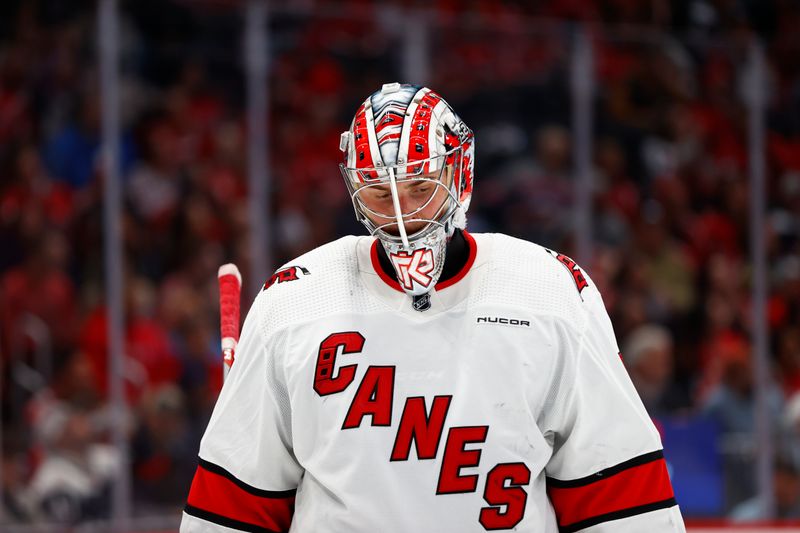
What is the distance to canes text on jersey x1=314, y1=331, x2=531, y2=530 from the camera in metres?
1.86

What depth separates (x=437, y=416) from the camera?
1.87m

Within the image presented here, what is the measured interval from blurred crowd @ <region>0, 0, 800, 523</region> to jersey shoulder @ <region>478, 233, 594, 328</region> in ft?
8.39

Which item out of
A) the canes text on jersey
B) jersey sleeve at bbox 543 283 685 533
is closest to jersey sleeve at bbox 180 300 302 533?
the canes text on jersey

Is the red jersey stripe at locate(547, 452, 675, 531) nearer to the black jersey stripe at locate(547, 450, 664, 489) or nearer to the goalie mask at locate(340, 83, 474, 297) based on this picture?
the black jersey stripe at locate(547, 450, 664, 489)

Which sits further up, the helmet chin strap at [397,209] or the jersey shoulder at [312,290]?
the helmet chin strap at [397,209]

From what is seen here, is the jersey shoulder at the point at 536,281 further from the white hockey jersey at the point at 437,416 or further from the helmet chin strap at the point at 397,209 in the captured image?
the helmet chin strap at the point at 397,209

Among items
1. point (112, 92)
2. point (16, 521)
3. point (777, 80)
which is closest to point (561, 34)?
point (777, 80)

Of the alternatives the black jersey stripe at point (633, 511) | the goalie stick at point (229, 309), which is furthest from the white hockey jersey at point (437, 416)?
the goalie stick at point (229, 309)

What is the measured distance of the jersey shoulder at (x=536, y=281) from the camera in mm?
1927

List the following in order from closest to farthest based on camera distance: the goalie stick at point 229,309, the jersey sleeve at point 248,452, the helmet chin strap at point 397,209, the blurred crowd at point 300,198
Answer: the helmet chin strap at point 397,209
the jersey sleeve at point 248,452
the goalie stick at point 229,309
the blurred crowd at point 300,198

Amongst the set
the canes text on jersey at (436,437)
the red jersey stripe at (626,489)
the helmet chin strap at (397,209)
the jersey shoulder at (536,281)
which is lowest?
the red jersey stripe at (626,489)

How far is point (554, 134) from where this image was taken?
197 inches

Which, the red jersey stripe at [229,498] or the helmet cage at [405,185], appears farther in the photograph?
the red jersey stripe at [229,498]

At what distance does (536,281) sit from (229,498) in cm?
61
